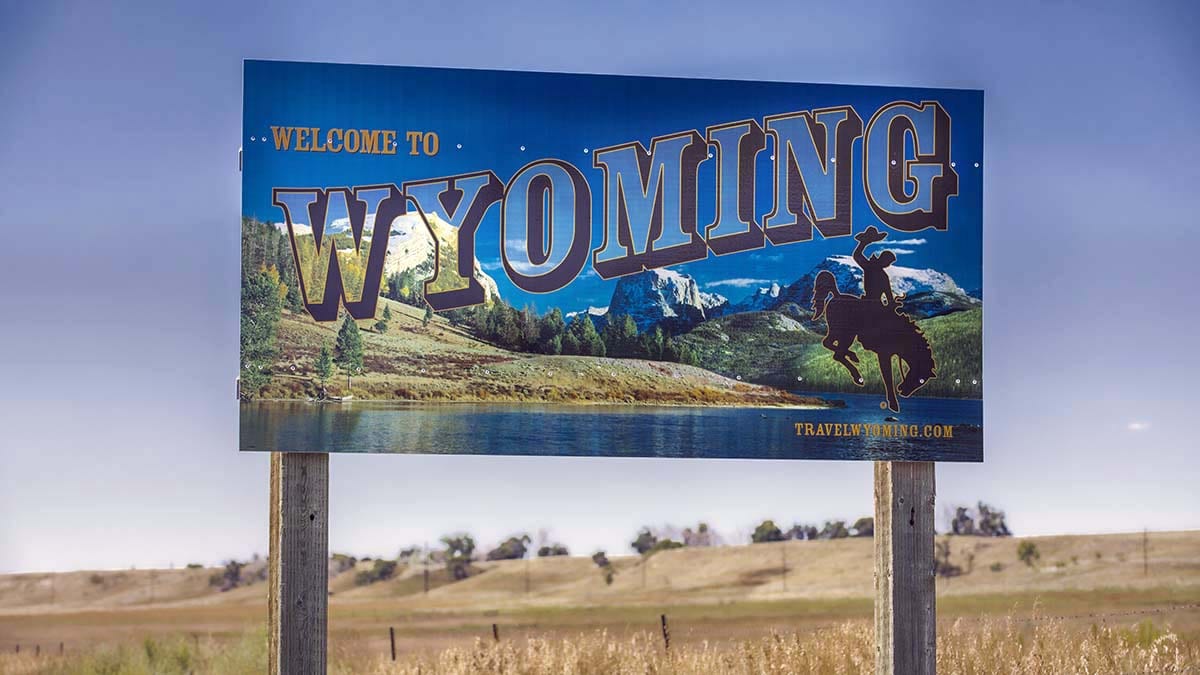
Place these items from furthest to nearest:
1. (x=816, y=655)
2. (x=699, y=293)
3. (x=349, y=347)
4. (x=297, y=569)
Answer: (x=816, y=655)
(x=699, y=293)
(x=349, y=347)
(x=297, y=569)

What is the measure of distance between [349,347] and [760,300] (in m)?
2.32

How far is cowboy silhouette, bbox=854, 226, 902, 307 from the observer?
20.6ft

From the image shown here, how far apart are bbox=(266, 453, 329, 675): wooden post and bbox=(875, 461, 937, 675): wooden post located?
120 inches

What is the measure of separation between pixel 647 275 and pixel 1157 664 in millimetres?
6079

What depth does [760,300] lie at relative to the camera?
6309 mm

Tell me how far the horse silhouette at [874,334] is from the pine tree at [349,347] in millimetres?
2560

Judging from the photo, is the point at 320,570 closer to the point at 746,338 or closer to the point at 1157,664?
the point at 746,338

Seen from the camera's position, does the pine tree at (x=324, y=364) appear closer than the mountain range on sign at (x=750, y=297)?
Yes

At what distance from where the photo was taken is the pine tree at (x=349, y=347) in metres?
6.18

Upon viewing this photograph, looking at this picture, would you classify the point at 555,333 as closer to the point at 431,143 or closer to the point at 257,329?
the point at 431,143

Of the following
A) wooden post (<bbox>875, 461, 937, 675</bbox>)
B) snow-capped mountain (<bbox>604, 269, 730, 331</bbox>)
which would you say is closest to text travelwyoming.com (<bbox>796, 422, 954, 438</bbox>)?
wooden post (<bbox>875, 461, 937, 675</bbox>)

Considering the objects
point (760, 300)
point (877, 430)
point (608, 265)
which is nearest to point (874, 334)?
point (877, 430)

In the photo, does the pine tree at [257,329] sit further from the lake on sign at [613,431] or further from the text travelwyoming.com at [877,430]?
the text travelwyoming.com at [877,430]

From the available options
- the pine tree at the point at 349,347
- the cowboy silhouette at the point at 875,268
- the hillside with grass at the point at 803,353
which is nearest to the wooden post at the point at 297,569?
the pine tree at the point at 349,347
